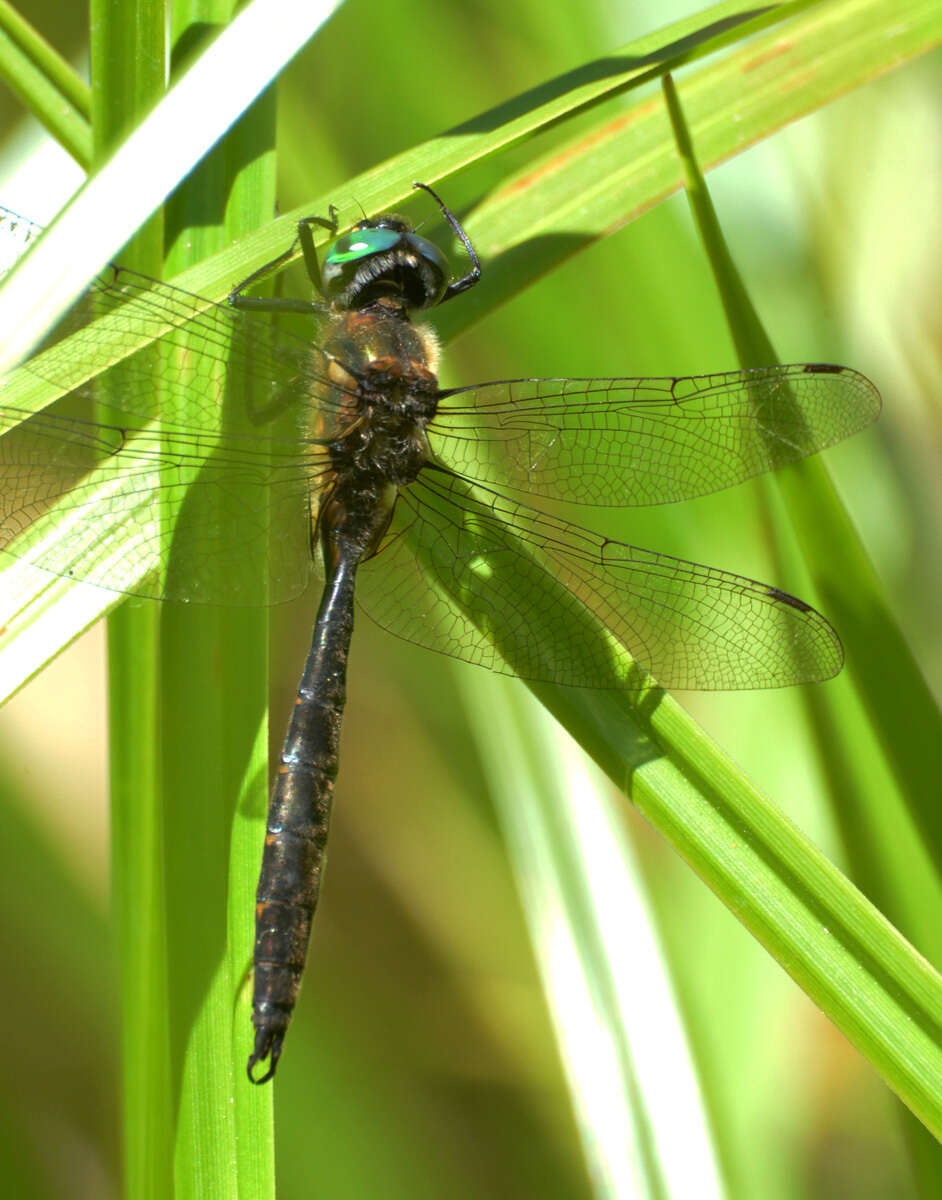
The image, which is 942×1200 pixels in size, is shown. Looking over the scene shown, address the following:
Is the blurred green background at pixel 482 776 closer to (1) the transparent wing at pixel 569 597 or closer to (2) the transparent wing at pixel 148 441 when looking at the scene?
(1) the transparent wing at pixel 569 597

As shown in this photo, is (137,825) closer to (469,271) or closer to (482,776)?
(469,271)

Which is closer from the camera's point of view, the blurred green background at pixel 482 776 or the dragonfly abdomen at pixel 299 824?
the dragonfly abdomen at pixel 299 824

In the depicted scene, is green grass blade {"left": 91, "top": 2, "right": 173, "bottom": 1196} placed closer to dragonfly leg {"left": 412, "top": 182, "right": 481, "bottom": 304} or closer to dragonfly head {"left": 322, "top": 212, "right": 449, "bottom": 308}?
dragonfly head {"left": 322, "top": 212, "right": 449, "bottom": 308}

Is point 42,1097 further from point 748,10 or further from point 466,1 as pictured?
point 466,1

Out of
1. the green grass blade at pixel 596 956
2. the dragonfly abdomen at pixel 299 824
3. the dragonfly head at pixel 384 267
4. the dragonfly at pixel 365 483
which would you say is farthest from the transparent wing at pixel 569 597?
the green grass blade at pixel 596 956

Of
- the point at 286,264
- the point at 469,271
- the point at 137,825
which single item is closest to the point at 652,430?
the point at 469,271

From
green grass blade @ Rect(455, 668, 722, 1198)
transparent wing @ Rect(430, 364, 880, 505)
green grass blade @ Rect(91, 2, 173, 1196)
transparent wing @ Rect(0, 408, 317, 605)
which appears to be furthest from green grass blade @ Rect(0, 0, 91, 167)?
green grass blade @ Rect(455, 668, 722, 1198)
